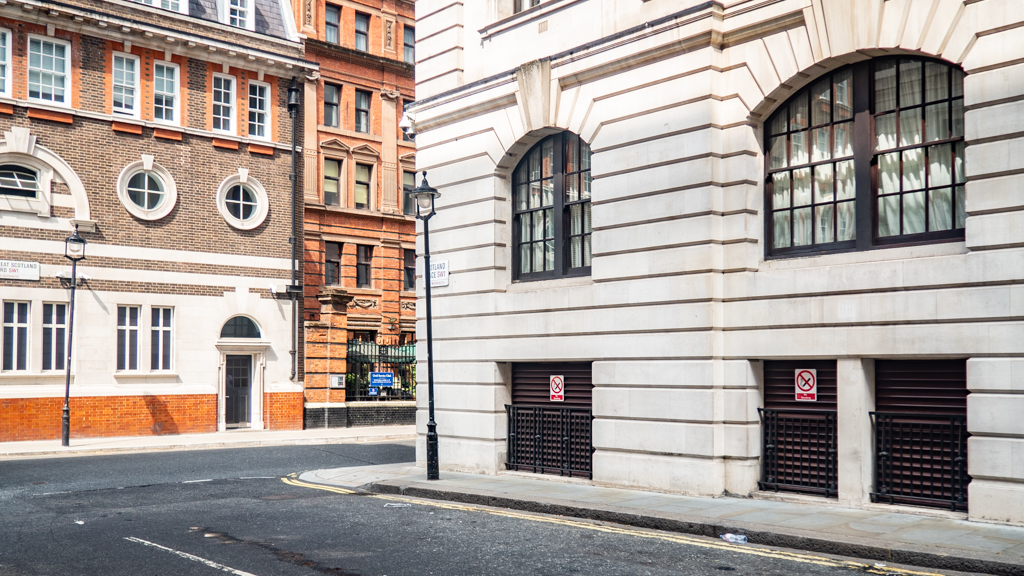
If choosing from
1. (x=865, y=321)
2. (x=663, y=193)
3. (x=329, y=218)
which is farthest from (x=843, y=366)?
(x=329, y=218)

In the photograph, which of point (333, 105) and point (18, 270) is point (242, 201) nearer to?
point (333, 105)

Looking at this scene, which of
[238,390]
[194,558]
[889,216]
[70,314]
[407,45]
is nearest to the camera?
[194,558]

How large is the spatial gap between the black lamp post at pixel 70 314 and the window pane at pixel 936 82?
72.5 feet

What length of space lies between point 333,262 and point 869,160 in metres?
27.0

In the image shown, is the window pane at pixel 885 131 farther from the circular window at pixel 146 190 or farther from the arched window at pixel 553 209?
the circular window at pixel 146 190

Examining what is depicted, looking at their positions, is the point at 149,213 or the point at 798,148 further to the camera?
the point at 149,213

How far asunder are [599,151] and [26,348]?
19.7 meters

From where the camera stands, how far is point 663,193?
12.9m

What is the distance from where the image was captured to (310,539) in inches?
391

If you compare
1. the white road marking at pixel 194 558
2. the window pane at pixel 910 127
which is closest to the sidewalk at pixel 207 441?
the white road marking at pixel 194 558

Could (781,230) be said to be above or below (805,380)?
above

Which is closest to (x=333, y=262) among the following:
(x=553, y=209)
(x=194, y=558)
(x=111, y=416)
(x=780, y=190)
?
(x=111, y=416)

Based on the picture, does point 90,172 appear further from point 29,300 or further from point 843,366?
point 843,366

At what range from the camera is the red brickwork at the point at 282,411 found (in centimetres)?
3084
